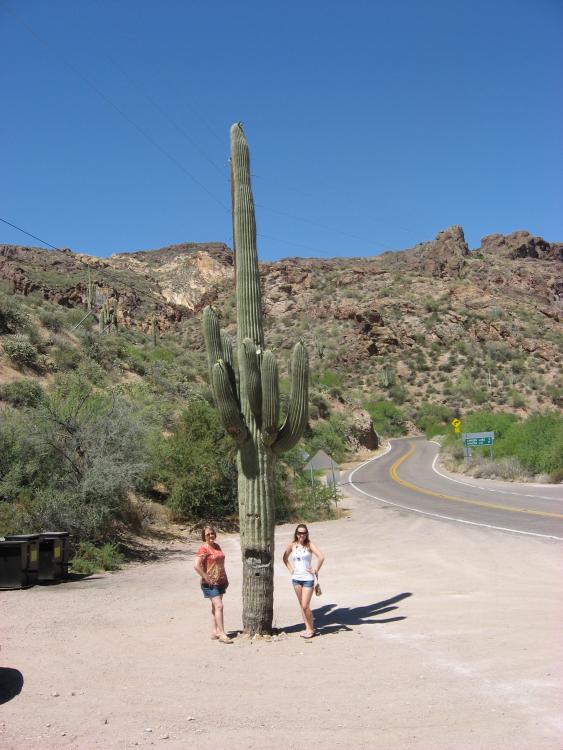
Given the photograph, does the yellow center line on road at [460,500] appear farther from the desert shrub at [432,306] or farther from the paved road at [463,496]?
the desert shrub at [432,306]

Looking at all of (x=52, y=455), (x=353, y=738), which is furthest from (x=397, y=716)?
(x=52, y=455)

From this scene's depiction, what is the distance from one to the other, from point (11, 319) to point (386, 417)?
52492mm

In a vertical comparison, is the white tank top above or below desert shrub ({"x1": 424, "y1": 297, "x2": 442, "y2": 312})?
below

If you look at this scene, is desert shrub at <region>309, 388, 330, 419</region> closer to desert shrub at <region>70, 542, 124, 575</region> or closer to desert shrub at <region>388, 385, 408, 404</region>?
desert shrub at <region>388, 385, 408, 404</region>

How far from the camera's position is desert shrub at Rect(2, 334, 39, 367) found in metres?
25.2

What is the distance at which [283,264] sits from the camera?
107 meters

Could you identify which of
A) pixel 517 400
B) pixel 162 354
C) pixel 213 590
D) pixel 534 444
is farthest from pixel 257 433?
pixel 517 400

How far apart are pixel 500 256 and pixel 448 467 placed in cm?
8575

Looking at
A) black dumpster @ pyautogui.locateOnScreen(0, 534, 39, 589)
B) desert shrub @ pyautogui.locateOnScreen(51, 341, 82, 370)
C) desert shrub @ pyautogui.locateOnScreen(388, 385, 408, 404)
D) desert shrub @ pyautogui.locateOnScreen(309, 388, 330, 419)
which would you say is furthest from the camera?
desert shrub @ pyautogui.locateOnScreen(388, 385, 408, 404)

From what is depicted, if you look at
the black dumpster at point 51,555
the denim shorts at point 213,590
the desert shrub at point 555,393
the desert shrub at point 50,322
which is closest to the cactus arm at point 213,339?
the denim shorts at point 213,590

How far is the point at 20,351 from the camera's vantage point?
82.9 ft

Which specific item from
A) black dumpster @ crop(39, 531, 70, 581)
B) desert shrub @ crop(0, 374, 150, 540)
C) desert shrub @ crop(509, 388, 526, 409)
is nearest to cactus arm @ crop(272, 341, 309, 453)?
black dumpster @ crop(39, 531, 70, 581)

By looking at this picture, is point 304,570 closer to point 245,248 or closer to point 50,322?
point 245,248

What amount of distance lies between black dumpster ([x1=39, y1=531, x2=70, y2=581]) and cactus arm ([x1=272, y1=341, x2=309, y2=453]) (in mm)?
5760
